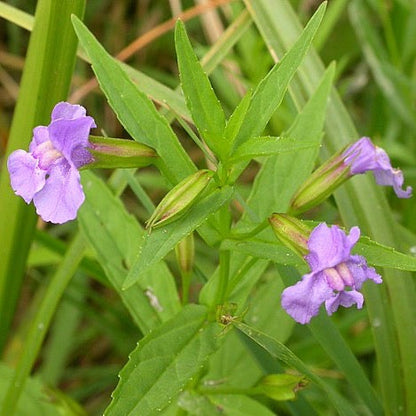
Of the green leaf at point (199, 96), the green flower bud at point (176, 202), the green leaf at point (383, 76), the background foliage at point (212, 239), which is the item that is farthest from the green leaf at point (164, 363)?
the green leaf at point (383, 76)

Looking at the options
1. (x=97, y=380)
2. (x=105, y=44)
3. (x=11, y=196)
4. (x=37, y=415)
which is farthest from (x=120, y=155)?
(x=105, y=44)

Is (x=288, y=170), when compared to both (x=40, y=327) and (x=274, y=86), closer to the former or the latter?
(x=274, y=86)

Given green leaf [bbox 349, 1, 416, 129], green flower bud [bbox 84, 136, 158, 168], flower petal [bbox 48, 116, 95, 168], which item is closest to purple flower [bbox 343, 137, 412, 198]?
green flower bud [bbox 84, 136, 158, 168]

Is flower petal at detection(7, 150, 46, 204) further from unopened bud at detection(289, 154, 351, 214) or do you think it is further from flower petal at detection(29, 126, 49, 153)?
unopened bud at detection(289, 154, 351, 214)

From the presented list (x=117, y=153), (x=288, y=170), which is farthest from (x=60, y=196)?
(x=288, y=170)

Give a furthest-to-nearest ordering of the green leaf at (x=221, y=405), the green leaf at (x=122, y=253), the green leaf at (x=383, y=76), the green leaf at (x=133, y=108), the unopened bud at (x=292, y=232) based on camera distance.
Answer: the green leaf at (x=383, y=76) < the green leaf at (x=122, y=253) < the green leaf at (x=221, y=405) < the green leaf at (x=133, y=108) < the unopened bud at (x=292, y=232)

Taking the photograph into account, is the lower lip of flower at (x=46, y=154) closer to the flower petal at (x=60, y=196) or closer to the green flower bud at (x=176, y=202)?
the flower petal at (x=60, y=196)

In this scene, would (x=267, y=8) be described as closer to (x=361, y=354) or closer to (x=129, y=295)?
(x=129, y=295)
